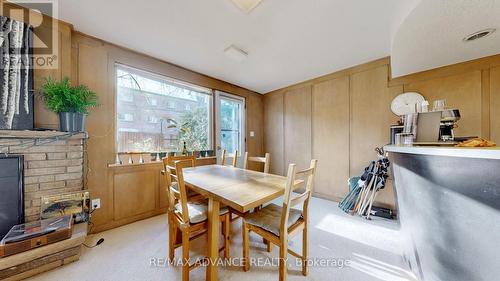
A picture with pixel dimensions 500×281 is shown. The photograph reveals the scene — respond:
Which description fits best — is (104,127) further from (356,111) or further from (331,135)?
(356,111)

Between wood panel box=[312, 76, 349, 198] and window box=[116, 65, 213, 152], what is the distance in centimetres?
224

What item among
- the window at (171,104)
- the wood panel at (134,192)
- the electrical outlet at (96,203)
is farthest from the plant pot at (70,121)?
the window at (171,104)

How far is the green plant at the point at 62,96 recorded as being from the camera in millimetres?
1686

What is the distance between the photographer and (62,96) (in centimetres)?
171

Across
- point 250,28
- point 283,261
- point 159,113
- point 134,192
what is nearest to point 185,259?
point 283,261

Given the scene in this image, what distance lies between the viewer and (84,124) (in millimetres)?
1938

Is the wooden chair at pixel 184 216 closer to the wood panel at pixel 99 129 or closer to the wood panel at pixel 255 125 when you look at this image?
the wood panel at pixel 99 129

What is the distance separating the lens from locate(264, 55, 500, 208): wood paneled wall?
2.14m

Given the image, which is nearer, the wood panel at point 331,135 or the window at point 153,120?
the window at point 153,120

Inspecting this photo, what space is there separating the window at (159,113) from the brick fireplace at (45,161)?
51 cm

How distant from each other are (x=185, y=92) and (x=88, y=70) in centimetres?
131

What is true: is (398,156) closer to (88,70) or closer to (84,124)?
(84,124)

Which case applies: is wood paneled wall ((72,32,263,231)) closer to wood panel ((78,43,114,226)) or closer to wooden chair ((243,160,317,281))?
wood panel ((78,43,114,226))

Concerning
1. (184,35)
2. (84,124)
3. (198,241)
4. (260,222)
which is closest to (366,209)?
(260,222)
